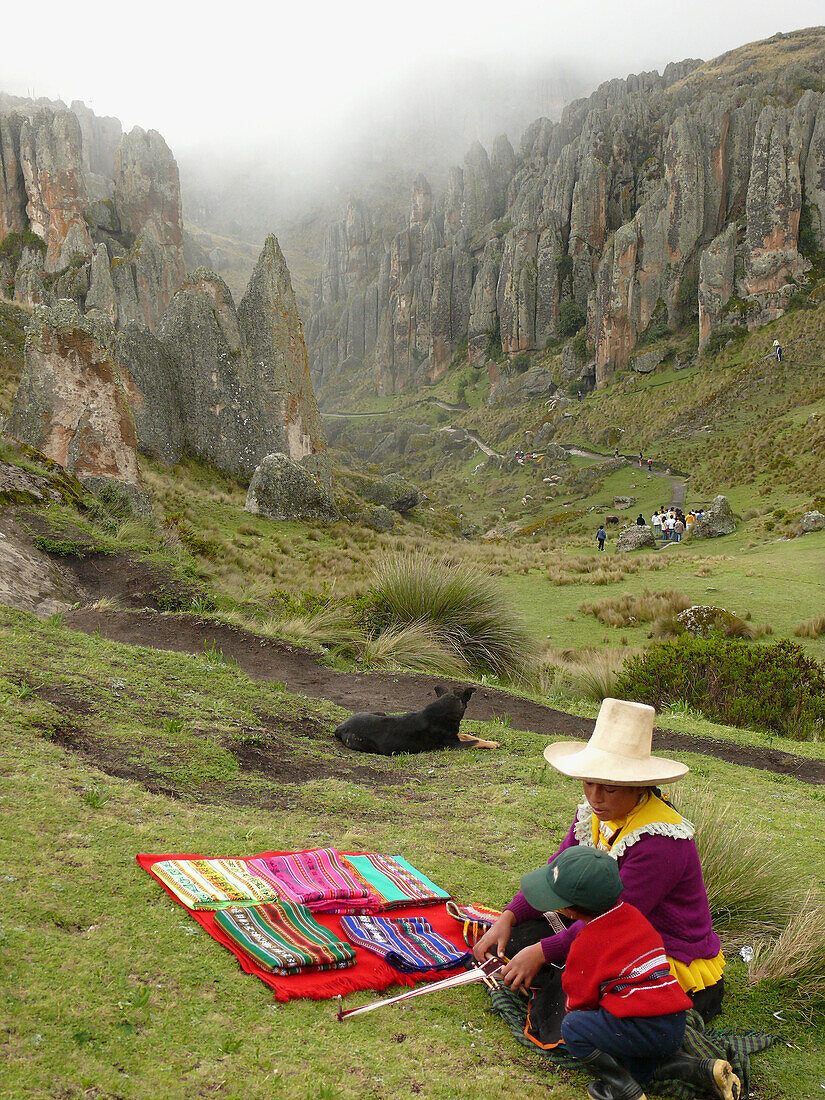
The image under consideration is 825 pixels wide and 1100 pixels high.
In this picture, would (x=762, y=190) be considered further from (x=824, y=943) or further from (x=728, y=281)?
(x=824, y=943)

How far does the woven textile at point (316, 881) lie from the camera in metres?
3.42

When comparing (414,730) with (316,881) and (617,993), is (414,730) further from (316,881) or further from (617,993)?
(617,993)

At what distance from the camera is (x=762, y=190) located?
223 ft

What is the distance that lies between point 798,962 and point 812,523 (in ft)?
88.1

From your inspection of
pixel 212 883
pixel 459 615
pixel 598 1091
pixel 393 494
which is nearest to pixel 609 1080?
pixel 598 1091

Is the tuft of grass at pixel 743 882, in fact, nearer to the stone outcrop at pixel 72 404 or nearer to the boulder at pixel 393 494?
the stone outcrop at pixel 72 404

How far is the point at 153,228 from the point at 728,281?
170 feet

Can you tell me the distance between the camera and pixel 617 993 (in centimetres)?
271

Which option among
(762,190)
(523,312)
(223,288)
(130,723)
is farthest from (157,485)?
(523,312)

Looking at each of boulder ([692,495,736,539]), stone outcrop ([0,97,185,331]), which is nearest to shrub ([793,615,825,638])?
boulder ([692,495,736,539])

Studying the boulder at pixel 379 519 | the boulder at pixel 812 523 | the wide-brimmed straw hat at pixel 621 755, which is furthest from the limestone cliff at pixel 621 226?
the wide-brimmed straw hat at pixel 621 755

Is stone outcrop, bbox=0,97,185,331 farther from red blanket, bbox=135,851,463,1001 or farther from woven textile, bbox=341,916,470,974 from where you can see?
woven textile, bbox=341,916,470,974

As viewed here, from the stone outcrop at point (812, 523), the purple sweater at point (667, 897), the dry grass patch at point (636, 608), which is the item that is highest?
the purple sweater at point (667, 897)

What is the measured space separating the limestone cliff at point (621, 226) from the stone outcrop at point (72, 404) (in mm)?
60684
